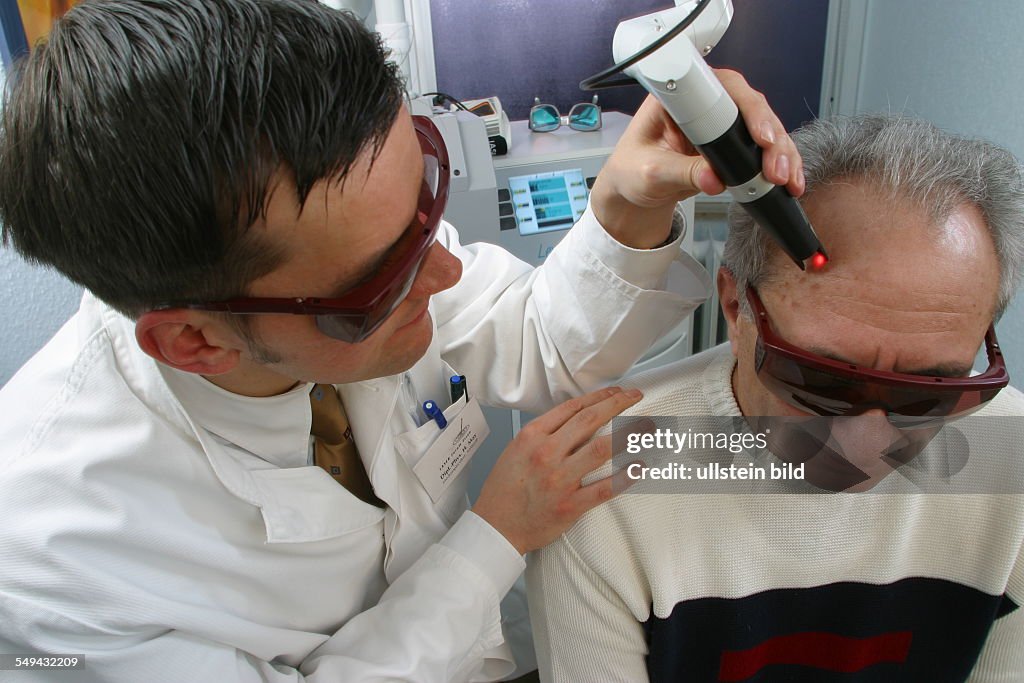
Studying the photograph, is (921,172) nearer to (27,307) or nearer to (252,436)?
(252,436)

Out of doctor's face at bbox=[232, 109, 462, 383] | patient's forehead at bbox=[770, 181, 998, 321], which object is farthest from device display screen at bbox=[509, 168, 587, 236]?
patient's forehead at bbox=[770, 181, 998, 321]

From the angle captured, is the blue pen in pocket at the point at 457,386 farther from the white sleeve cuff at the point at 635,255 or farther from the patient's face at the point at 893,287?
the patient's face at the point at 893,287

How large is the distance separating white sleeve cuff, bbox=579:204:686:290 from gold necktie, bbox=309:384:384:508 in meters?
0.45

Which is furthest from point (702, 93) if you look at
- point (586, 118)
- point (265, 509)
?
point (586, 118)

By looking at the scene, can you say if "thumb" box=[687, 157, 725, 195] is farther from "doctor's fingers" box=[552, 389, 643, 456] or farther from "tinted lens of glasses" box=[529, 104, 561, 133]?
"tinted lens of glasses" box=[529, 104, 561, 133]

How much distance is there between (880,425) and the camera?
2.83 ft

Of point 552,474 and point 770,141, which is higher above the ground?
point 770,141

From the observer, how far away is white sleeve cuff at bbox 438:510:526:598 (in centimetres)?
104

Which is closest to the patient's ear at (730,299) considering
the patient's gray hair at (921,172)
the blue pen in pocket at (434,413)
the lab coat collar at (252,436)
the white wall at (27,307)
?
the patient's gray hair at (921,172)

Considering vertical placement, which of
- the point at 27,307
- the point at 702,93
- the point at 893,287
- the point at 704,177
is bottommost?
the point at 27,307

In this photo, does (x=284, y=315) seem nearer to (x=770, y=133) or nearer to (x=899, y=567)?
(x=770, y=133)

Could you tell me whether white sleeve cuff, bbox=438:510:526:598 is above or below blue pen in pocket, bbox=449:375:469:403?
below

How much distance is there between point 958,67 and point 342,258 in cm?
171

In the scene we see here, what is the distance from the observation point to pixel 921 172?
2.68 ft
